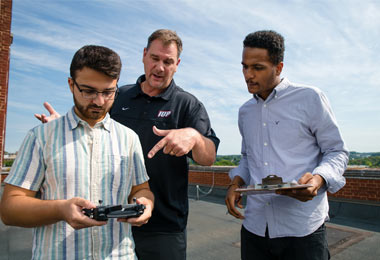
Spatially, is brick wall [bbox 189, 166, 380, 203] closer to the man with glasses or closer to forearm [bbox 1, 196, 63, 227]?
the man with glasses

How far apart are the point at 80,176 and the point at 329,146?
1692mm

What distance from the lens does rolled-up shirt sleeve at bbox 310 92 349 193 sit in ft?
6.39

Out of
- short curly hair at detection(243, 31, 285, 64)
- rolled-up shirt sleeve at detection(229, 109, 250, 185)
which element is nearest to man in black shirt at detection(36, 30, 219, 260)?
rolled-up shirt sleeve at detection(229, 109, 250, 185)

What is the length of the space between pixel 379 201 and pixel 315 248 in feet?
23.6

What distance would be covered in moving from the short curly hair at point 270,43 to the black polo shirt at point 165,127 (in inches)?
25.9

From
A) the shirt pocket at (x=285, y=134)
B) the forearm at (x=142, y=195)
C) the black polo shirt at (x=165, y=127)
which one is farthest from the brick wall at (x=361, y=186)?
the forearm at (x=142, y=195)

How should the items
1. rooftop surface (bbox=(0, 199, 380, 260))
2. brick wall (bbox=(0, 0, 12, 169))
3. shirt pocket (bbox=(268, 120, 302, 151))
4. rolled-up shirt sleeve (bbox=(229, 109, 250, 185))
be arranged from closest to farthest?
shirt pocket (bbox=(268, 120, 302, 151)) < rolled-up shirt sleeve (bbox=(229, 109, 250, 185)) < rooftop surface (bbox=(0, 199, 380, 260)) < brick wall (bbox=(0, 0, 12, 169))

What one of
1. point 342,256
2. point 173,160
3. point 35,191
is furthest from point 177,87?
point 342,256

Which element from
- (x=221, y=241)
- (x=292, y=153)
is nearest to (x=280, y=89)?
(x=292, y=153)

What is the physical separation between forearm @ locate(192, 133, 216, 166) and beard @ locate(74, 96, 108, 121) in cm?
63

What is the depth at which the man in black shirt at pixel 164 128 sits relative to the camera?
2113mm

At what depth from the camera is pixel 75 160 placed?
4.78 feet

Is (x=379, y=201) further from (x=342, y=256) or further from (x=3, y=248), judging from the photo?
(x=3, y=248)

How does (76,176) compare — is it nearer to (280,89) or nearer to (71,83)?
(71,83)
